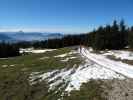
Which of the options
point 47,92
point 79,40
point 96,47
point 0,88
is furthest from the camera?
point 79,40

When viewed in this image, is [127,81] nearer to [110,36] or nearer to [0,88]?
[0,88]

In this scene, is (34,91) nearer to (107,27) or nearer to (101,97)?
(101,97)

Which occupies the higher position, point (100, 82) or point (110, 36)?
point (110, 36)

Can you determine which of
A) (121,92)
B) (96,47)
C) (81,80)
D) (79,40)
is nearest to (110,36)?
(96,47)

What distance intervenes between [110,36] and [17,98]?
52327mm

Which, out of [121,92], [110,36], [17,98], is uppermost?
[110,36]

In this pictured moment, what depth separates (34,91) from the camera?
1848cm

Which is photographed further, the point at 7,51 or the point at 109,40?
the point at 7,51

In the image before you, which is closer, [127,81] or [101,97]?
[101,97]

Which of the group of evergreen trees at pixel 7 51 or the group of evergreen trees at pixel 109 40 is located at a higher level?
the group of evergreen trees at pixel 109 40

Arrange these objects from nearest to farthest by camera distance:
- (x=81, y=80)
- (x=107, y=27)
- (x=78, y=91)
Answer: (x=78, y=91)
(x=81, y=80)
(x=107, y=27)

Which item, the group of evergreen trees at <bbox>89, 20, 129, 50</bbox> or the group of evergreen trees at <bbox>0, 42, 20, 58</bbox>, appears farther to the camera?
the group of evergreen trees at <bbox>0, 42, 20, 58</bbox>

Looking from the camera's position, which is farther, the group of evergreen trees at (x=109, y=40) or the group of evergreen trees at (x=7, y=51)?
the group of evergreen trees at (x=7, y=51)

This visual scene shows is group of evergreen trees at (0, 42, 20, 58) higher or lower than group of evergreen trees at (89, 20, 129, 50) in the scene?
lower
